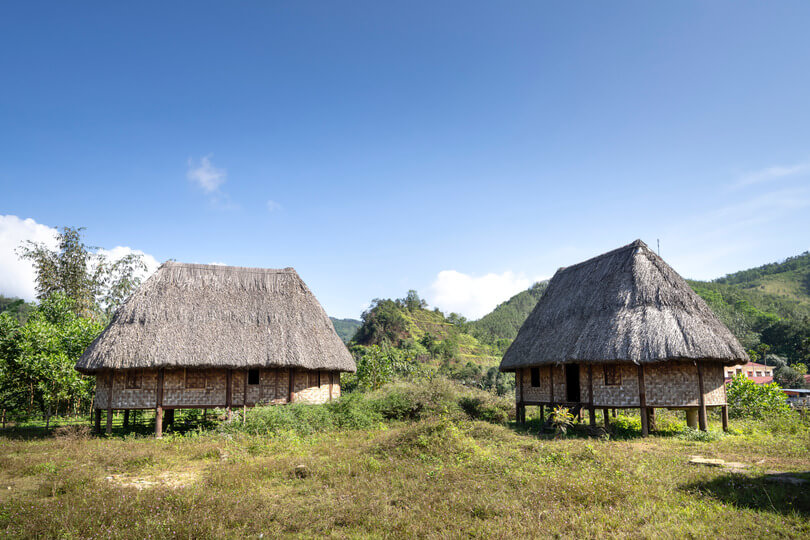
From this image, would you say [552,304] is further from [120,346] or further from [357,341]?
[357,341]

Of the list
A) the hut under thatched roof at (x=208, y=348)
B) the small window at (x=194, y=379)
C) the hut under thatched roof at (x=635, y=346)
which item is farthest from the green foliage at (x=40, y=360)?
the hut under thatched roof at (x=635, y=346)

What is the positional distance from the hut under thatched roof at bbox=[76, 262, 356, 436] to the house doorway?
7.71m

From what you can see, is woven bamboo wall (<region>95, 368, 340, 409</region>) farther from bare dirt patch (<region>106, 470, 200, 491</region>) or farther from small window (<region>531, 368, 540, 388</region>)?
small window (<region>531, 368, 540, 388</region>)

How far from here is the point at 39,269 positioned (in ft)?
88.3

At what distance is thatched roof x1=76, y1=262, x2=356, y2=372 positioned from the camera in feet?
50.8

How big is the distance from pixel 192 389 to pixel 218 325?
222cm

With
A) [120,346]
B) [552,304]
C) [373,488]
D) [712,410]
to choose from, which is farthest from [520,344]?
[120,346]

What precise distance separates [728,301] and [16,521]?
78.5 meters

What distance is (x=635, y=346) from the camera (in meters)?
13.5

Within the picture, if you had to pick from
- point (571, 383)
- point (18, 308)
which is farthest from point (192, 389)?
point (18, 308)

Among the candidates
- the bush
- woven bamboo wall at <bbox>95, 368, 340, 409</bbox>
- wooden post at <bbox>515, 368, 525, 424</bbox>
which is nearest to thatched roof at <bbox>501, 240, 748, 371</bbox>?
wooden post at <bbox>515, 368, 525, 424</bbox>

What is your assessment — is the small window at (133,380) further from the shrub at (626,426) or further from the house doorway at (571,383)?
the shrub at (626,426)

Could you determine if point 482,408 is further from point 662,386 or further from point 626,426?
point 662,386

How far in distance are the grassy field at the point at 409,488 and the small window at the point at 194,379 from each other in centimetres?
308
